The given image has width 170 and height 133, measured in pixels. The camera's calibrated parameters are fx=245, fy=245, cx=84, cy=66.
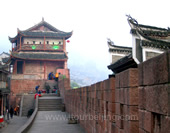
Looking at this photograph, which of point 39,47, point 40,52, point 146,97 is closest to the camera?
point 146,97

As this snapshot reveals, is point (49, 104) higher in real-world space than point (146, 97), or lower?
lower

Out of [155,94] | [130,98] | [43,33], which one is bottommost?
[130,98]

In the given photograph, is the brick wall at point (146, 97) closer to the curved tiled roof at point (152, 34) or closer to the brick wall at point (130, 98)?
the brick wall at point (130, 98)

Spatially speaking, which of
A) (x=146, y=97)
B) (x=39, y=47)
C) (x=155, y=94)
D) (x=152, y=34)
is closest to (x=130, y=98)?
(x=146, y=97)

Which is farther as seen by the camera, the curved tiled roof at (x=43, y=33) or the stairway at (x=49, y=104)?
the curved tiled roof at (x=43, y=33)

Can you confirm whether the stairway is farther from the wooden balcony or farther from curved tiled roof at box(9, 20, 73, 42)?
curved tiled roof at box(9, 20, 73, 42)

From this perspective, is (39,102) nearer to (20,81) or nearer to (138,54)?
Result: (20,81)

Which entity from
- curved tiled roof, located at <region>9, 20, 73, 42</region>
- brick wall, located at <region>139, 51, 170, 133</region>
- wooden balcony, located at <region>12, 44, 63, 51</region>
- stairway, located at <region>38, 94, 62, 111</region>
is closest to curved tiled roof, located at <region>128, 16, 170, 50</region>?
brick wall, located at <region>139, 51, 170, 133</region>

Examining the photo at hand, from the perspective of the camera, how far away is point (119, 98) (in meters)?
4.53

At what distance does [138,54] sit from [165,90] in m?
9.09

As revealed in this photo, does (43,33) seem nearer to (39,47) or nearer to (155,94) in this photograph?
(39,47)

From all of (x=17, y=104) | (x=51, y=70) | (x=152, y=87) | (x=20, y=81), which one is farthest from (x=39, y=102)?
(x=152, y=87)

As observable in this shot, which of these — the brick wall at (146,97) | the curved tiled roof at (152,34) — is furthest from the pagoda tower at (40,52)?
the brick wall at (146,97)

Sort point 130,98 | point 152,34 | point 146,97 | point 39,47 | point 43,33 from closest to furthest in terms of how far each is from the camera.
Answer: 1. point 146,97
2. point 130,98
3. point 152,34
4. point 39,47
5. point 43,33
